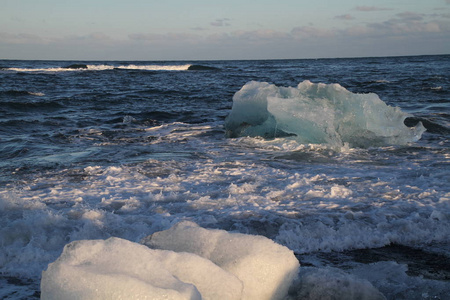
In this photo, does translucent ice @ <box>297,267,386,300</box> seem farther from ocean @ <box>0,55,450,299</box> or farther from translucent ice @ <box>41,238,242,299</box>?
translucent ice @ <box>41,238,242,299</box>

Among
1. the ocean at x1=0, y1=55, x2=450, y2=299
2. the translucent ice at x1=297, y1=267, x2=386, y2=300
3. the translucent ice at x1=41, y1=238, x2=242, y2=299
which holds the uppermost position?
the translucent ice at x1=41, y1=238, x2=242, y2=299

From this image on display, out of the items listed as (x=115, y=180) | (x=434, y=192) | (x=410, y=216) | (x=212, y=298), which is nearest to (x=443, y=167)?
(x=434, y=192)

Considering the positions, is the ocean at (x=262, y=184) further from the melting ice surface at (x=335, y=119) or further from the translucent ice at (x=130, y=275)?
the translucent ice at (x=130, y=275)

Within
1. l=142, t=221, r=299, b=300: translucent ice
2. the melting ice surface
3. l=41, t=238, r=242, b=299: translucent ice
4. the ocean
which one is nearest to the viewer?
l=41, t=238, r=242, b=299: translucent ice

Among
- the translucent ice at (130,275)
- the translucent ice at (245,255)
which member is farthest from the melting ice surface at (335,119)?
the translucent ice at (130,275)

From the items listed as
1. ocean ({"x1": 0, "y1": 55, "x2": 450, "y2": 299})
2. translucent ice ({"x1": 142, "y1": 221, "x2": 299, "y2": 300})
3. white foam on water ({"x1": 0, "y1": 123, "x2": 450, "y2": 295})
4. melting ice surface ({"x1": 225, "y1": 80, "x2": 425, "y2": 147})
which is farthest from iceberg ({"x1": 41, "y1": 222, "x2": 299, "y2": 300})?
melting ice surface ({"x1": 225, "y1": 80, "x2": 425, "y2": 147})

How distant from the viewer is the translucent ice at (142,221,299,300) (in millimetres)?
2055

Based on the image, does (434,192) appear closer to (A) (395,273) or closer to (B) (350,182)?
(B) (350,182)

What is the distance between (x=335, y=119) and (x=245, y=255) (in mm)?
4757

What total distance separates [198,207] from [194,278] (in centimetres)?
172

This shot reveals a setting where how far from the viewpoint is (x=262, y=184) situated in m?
4.29

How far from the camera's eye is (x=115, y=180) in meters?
4.48

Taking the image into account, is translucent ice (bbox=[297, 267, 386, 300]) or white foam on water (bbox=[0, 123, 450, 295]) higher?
translucent ice (bbox=[297, 267, 386, 300])

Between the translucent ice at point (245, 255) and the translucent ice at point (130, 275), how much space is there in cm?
14
